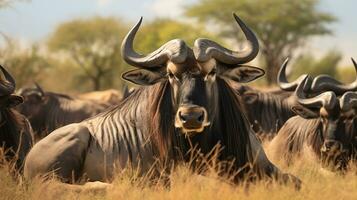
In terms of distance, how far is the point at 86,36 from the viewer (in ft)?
148

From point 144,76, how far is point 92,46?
128 ft

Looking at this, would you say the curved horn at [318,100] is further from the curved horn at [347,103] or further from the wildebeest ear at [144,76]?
the wildebeest ear at [144,76]

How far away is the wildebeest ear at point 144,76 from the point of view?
20.2ft

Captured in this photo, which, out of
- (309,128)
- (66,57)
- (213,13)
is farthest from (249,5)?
(309,128)

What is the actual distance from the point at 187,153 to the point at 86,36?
1560 inches

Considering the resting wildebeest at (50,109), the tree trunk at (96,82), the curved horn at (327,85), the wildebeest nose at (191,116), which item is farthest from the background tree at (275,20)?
the wildebeest nose at (191,116)

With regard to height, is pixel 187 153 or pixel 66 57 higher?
pixel 187 153

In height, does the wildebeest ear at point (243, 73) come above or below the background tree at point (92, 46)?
above

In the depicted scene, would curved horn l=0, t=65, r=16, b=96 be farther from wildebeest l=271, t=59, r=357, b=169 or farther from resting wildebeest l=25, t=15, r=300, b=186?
wildebeest l=271, t=59, r=357, b=169

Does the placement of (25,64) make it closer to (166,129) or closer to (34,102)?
(34,102)

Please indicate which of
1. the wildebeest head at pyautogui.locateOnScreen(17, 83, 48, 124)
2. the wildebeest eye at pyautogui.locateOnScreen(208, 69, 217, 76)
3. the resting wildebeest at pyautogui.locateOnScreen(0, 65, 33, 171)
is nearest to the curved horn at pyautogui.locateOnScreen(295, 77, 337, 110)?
the wildebeest eye at pyautogui.locateOnScreen(208, 69, 217, 76)

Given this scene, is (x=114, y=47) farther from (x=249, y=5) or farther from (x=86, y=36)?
(x=249, y=5)

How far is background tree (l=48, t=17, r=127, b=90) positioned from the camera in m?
44.6

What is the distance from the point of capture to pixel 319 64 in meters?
45.2
